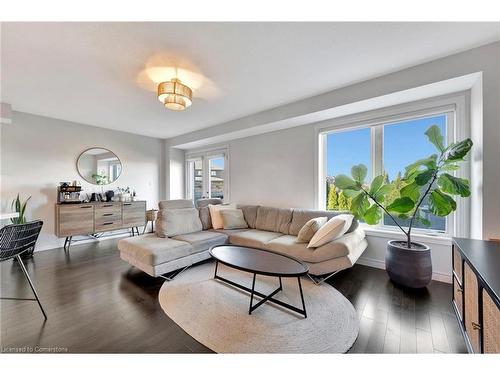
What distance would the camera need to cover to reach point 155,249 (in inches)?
92.5

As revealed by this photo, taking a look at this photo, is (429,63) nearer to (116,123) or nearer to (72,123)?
(116,123)

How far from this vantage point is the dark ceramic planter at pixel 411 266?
213cm

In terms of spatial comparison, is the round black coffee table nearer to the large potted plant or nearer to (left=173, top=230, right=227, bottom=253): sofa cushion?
(left=173, top=230, right=227, bottom=253): sofa cushion

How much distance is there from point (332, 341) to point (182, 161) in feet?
17.5

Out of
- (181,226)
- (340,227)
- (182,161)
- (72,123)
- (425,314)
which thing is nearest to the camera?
(425,314)

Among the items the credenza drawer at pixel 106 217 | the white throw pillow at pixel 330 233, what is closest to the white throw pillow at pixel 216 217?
the white throw pillow at pixel 330 233

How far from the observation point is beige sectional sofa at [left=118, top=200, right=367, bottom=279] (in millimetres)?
2293

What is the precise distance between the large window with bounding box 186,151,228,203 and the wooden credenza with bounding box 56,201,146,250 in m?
1.47

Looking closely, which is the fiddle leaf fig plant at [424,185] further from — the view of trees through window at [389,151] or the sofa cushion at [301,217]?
the sofa cushion at [301,217]

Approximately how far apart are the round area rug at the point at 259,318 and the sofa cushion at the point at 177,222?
0.78 m

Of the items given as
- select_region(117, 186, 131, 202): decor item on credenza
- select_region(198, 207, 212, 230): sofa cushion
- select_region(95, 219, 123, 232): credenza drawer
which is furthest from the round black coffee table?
select_region(117, 186, 131, 202): decor item on credenza
